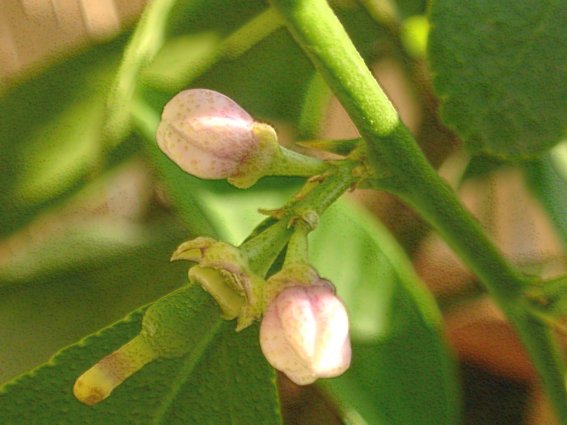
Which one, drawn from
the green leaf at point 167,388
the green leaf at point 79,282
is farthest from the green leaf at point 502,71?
the green leaf at point 79,282

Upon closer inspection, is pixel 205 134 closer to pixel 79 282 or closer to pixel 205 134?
pixel 205 134

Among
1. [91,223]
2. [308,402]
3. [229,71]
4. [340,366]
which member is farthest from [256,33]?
[340,366]

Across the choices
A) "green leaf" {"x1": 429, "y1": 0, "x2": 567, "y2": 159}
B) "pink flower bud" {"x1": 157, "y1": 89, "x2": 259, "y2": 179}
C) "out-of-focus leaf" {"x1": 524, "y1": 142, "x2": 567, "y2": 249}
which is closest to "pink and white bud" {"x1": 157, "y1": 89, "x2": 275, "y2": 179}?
"pink flower bud" {"x1": 157, "y1": 89, "x2": 259, "y2": 179}

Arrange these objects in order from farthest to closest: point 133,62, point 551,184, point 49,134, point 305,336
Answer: point 49,134 < point 551,184 < point 133,62 < point 305,336

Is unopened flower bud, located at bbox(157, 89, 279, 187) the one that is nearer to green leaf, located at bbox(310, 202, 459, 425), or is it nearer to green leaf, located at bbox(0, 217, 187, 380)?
green leaf, located at bbox(310, 202, 459, 425)

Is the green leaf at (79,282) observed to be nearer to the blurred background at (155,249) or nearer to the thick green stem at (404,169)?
the blurred background at (155,249)

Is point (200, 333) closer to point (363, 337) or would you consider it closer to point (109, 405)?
point (109, 405)

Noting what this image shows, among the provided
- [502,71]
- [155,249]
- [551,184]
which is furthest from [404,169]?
[155,249]
